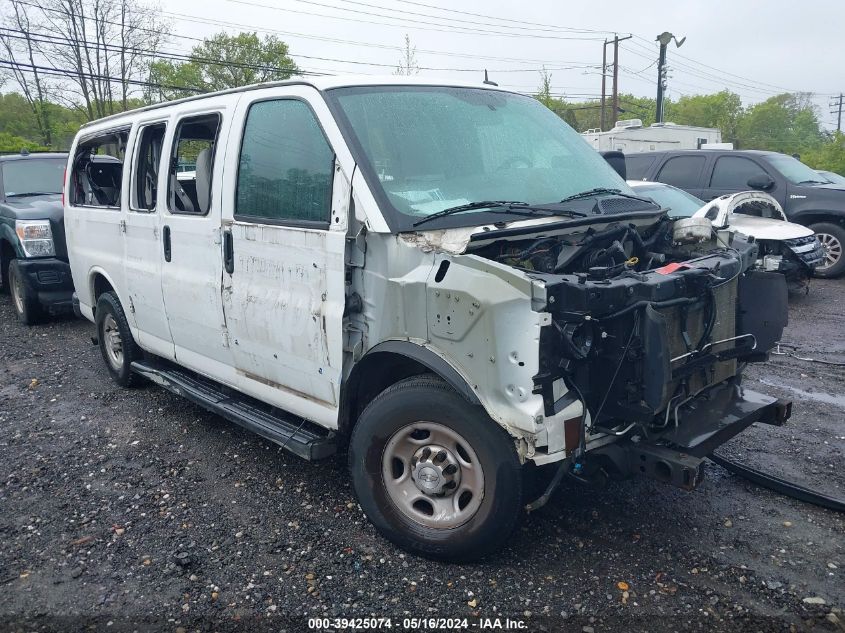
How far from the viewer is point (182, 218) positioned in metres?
4.39

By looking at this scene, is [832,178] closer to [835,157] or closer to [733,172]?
[733,172]

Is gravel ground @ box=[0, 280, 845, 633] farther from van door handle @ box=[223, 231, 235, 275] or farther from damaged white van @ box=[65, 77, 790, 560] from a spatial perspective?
van door handle @ box=[223, 231, 235, 275]

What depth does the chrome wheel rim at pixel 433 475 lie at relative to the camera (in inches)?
121

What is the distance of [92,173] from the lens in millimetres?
6137

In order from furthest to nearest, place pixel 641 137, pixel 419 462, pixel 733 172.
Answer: pixel 641 137 < pixel 733 172 < pixel 419 462

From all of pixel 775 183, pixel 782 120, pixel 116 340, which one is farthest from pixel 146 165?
pixel 782 120

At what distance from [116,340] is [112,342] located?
10cm

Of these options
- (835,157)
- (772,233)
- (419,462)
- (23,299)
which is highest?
(835,157)

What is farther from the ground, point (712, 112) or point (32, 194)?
point (712, 112)

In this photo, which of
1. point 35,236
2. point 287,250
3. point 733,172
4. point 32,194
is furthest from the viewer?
point 733,172

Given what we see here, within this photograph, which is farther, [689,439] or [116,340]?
[116,340]

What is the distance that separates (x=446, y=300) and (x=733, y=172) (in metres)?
9.34

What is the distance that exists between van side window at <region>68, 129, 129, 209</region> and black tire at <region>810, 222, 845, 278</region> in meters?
9.68

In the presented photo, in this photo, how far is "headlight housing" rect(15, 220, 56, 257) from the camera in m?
8.09
